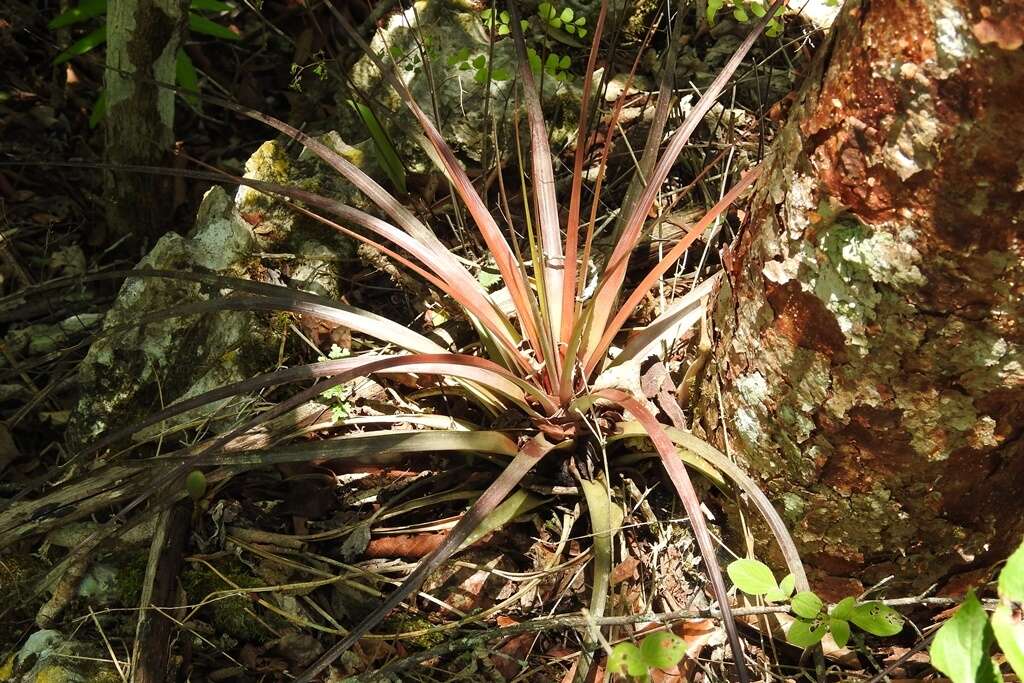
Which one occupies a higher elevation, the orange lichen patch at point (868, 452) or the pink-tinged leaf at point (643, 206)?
the pink-tinged leaf at point (643, 206)

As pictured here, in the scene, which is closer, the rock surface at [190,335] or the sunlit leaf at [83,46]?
the rock surface at [190,335]

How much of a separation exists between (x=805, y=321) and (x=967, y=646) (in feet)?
1.62

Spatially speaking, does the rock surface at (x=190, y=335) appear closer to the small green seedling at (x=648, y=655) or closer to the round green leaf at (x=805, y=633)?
the small green seedling at (x=648, y=655)

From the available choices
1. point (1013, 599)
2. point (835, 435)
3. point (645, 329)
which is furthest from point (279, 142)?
point (1013, 599)

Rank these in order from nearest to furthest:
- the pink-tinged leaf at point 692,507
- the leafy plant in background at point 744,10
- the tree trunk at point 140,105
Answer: the pink-tinged leaf at point 692,507 → the leafy plant in background at point 744,10 → the tree trunk at point 140,105

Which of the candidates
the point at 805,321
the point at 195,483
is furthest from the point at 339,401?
the point at 805,321

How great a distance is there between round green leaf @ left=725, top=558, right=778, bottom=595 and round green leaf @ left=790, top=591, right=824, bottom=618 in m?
0.04

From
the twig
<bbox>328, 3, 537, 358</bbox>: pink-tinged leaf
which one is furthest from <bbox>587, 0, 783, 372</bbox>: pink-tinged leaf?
the twig

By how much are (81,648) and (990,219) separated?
1553 mm

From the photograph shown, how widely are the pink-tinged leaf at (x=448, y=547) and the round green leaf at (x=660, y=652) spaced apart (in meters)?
0.30

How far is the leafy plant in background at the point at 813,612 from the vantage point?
1070mm

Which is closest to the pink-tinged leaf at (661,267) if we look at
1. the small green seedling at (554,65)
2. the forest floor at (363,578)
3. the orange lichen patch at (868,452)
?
the forest floor at (363,578)

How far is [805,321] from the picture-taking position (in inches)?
44.9

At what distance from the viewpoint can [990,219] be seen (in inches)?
35.7
